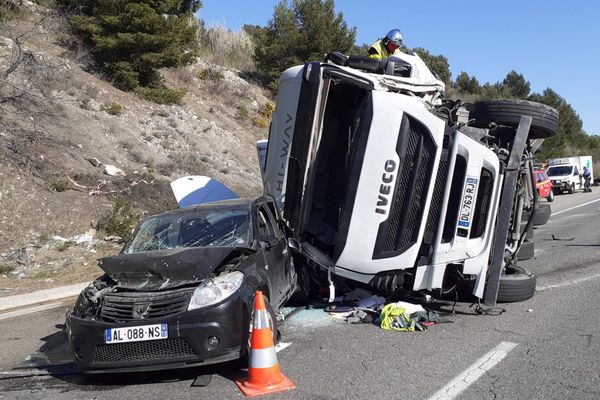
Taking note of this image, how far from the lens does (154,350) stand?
4.48 m

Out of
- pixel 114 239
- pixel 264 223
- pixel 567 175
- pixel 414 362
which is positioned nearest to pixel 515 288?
pixel 414 362

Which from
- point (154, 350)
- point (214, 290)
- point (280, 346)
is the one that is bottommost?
point (280, 346)

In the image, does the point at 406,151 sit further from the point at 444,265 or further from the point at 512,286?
the point at 512,286

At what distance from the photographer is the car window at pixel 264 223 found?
243 inches

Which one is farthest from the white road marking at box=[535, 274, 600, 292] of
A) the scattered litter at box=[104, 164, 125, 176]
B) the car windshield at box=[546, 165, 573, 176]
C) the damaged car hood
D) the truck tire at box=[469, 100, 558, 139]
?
the car windshield at box=[546, 165, 573, 176]

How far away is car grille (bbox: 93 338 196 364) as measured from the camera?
4.46m

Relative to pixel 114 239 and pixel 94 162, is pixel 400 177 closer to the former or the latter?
pixel 114 239

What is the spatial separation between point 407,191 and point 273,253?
1.56m

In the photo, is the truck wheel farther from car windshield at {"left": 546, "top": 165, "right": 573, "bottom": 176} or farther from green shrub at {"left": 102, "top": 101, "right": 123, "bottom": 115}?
car windshield at {"left": 546, "top": 165, "right": 573, "bottom": 176}

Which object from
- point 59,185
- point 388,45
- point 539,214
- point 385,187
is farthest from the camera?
point 59,185

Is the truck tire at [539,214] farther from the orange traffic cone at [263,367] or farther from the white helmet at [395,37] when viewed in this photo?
the orange traffic cone at [263,367]

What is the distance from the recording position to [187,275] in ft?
15.7

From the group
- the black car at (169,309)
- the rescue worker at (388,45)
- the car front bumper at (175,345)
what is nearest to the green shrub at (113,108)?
the rescue worker at (388,45)

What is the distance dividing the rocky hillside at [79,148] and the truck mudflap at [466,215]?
683 centimetres
